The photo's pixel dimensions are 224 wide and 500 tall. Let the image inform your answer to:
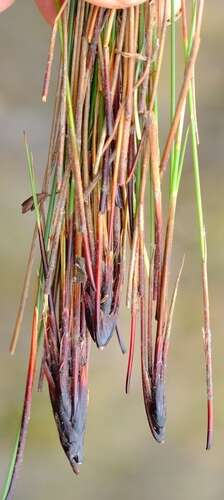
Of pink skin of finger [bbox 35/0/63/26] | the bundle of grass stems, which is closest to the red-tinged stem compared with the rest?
Result: the bundle of grass stems

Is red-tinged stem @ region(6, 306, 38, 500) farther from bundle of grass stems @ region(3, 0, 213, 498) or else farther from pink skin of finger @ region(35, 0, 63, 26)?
pink skin of finger @ region(35, 0, 63, 26)

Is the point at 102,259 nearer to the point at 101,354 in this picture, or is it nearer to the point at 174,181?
the point at 174,181

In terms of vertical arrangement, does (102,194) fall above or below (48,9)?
below

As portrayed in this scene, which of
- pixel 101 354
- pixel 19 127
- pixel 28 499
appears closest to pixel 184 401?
pixel 101 354

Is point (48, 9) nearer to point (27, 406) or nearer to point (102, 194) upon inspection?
point (102, 194)

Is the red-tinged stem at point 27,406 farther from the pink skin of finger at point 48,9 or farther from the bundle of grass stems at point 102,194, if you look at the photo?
the pink skin of finger at point 48,9

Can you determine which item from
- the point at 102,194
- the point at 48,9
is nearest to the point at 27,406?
the point at 102,194

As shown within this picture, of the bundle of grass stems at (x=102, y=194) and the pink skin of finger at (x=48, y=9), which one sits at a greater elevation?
the pink skin of finger at (x=48, y=9)

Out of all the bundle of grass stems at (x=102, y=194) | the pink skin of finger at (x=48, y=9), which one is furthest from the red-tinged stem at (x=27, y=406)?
the pink skin of finger at (x=48, y=9)
